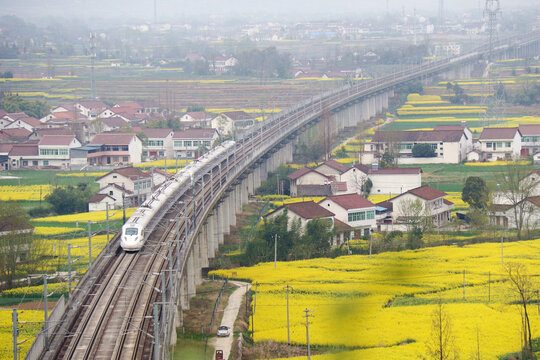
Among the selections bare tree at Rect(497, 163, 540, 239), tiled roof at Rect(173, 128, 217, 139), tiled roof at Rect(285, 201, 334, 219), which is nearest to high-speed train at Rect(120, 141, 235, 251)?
tiled roof at Rect(285, 201, 334, 219)

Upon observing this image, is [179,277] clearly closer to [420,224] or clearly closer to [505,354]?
[505,354]

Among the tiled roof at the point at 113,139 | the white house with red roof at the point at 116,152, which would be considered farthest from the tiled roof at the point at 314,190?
the tiled roof at the point at 113,139

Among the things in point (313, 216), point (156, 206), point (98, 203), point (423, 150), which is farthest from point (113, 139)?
point (156, 206)

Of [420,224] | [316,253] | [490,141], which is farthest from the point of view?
[490,141]

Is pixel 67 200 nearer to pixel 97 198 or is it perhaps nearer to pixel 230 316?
pixel 97 198

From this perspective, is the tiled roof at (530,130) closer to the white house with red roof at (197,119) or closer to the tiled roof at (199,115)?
the white house with red roof at (197,119)

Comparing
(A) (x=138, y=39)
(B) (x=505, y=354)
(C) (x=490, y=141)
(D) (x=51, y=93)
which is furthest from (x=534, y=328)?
(A) (x=138, y=39)

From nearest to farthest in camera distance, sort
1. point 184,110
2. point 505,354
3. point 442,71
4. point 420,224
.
Result: point 505,354 → point 420,224 → point 184,110 → point 442,71

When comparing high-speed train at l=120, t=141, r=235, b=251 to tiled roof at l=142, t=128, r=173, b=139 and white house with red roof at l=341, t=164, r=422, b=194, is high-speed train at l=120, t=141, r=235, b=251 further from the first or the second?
tiled roof at l=142, t=128, r=173, b=139
